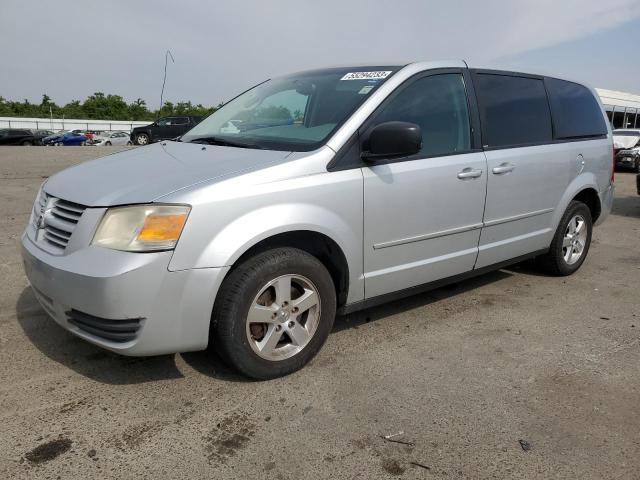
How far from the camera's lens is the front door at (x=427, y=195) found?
3.18 metres

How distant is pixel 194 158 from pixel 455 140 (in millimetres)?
1766

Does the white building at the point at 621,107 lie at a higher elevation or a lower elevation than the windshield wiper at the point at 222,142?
higher

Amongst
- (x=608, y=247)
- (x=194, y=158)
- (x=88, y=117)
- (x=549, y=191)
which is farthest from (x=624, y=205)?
(x=88, y=117)

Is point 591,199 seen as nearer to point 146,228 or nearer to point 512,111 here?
point 512,111

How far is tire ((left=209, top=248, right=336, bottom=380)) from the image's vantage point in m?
2.64

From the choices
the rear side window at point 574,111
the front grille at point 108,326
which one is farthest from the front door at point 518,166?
the front grille at point 108,326

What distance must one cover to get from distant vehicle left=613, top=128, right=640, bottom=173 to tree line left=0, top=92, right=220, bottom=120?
193ft

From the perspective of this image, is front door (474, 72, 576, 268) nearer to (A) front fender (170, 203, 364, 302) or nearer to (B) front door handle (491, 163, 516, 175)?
(B) front door handle (491, 163, 516, 175)

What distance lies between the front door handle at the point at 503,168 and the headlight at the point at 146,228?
7.60ft

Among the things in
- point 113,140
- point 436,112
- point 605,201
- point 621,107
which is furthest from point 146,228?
point 621,107

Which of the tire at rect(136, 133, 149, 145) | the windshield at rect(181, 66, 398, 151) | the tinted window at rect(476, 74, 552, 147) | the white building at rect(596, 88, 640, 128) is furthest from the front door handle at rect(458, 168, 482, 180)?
the white building at rect(596, 88, 640, 128)

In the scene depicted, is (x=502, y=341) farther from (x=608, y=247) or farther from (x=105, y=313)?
(x=608, y=247)

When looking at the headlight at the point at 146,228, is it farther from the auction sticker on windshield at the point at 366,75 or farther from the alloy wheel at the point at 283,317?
the auction sticker on windshield at the point at 366,75

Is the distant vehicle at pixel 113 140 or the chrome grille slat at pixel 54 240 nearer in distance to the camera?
the chrome grille slat at pixel 54 240
